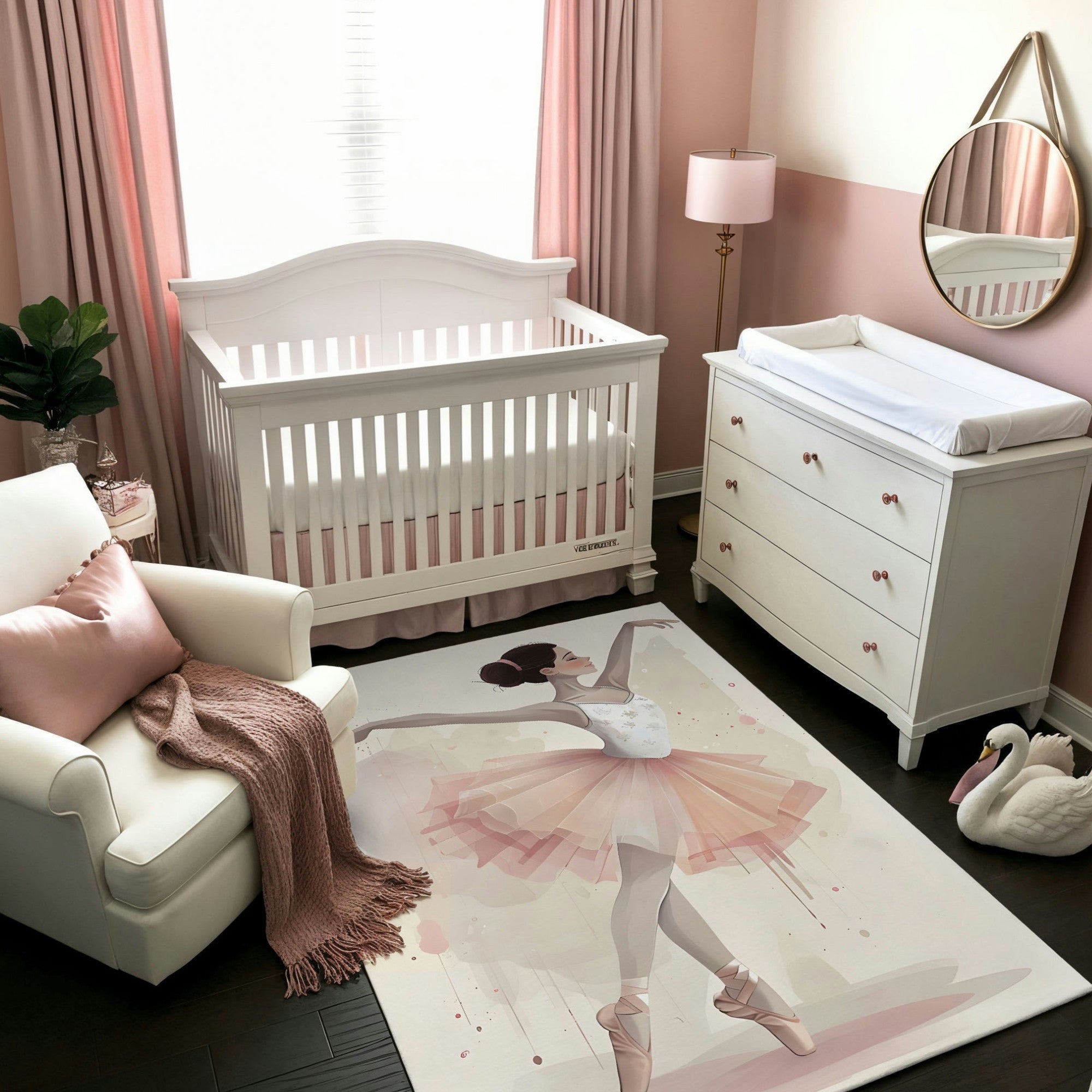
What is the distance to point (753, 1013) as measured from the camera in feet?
6.38

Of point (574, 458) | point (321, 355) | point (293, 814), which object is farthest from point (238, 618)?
point (321, 355)

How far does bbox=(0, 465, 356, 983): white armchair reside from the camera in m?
1.82

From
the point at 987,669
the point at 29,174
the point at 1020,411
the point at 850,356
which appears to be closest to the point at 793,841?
the point at 987,669

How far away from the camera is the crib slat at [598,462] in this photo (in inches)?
128

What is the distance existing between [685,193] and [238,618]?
8.06 feet

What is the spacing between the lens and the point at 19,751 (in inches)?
71.4

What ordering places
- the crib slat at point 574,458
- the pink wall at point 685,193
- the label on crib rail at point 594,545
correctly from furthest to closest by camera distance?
the pink wall at point 685,193 < the label on crib rail at point 594,545 < the crib slat at point 574,458

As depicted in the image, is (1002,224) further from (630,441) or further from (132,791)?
(132,791)

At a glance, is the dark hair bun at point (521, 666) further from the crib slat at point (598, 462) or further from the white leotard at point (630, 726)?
the crib slat at point (598, 462)

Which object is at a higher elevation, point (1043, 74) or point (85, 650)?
point (1043, 74)

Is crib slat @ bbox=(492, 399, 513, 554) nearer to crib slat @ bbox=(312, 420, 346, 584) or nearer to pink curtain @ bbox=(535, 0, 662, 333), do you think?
crib slat @ bbox=(312, 420, 346, 584)

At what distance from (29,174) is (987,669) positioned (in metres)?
2.79

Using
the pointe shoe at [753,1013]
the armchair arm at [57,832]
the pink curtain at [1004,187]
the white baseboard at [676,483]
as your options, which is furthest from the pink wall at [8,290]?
the pink curtain at [1004,187]

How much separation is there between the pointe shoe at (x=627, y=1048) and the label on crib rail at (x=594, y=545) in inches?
62.6
